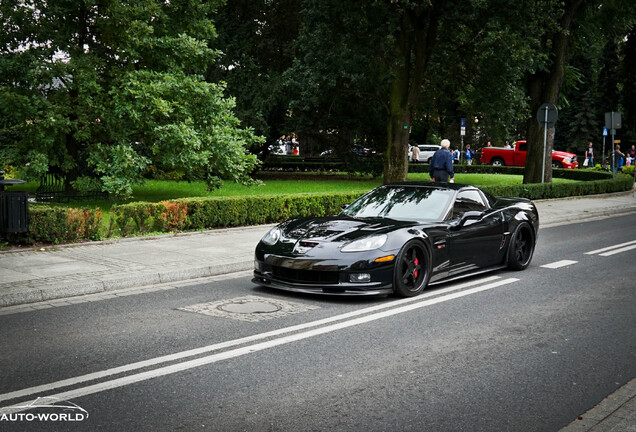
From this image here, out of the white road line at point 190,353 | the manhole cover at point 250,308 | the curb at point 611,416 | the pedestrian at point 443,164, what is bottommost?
the curb at point 611,416

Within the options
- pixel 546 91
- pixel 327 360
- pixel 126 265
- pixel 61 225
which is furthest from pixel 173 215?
pixel 546 91

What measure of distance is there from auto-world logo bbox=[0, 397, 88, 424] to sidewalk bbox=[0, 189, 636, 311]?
3.53 meters

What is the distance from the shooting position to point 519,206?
1056 cm

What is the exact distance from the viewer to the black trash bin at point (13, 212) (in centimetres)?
1072

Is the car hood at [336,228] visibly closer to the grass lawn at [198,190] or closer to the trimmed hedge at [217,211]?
the trimmed hedge at [217,211]

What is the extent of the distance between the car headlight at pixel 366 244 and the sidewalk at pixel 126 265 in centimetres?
286

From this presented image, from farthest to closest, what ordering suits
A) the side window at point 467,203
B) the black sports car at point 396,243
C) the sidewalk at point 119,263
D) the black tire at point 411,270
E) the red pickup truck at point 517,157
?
the red pickup truck at point 517,157, the side window at point 467,203, the sidewalk at point 119,263, the black tire at point 411,270, the black sports car at point 396,243

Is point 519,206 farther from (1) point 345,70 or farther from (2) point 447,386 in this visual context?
(1) point 345,70

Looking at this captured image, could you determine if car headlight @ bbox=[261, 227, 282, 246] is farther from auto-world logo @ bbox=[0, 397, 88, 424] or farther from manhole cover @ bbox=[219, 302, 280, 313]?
auto-world logo @ bbox=[0, 397, 88, 424]

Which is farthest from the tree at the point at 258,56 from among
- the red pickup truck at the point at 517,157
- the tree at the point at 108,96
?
the red pickup truck at the point at 517,157

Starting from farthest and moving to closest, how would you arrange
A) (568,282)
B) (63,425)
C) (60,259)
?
(60,259)
(568,282)
(63,425)

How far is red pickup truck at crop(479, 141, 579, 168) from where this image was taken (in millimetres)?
47719

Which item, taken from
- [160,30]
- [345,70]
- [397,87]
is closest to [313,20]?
[345,70]

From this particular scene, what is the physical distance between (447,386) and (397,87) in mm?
21393
